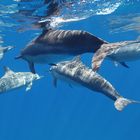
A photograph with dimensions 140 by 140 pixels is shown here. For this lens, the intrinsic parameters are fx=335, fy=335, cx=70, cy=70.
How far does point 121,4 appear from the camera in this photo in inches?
821

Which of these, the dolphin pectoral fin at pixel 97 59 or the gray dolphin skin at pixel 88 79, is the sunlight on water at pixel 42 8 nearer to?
the gray dolphin skin at pixel 88 79

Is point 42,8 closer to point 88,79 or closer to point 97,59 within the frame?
point 88,79

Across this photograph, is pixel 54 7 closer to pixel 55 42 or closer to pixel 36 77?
pixel 36 77

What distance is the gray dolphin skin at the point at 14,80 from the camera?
14.6 meters

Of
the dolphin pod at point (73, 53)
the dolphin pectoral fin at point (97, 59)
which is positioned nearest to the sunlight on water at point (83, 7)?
the dolphin pod at point (73, 53)

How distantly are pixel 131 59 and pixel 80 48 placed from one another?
7478mm

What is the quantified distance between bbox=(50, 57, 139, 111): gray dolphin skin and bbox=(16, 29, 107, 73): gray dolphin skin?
176cm

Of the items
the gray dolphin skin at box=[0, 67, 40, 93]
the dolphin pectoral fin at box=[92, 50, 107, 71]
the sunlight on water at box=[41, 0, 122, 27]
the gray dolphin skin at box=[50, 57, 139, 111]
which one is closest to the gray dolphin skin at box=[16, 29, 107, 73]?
the dolphin pectoral fin at box=[92, 50, 107, 71]

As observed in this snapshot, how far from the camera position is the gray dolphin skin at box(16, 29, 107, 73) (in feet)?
19.6

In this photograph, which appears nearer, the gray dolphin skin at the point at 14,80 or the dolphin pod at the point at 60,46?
the dolphin pod at the point at 60,46

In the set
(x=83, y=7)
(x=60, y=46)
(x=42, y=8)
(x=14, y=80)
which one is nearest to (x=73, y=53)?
(x=60, y=46)

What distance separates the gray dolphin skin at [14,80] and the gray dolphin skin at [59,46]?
7043 millimetres

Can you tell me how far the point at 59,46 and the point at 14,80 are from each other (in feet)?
31.0

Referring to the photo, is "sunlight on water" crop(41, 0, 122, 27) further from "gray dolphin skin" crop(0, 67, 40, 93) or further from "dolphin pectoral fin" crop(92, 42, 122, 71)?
"dolphin pectoral fin" crop(92, 42, 122, 71)
